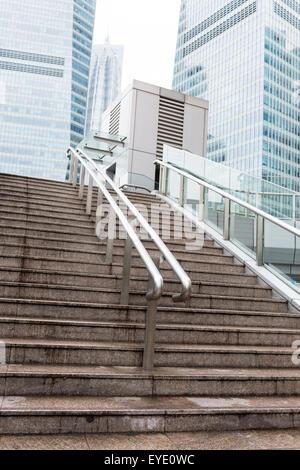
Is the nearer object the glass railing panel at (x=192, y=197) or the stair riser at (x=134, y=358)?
the stair riser at (x=134, y=358)

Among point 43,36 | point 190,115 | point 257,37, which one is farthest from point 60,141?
point 190,115

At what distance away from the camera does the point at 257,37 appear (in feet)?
294

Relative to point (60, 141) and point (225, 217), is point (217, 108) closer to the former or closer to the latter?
point (60, 141)

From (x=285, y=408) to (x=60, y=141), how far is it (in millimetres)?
100774

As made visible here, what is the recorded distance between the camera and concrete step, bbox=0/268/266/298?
3930 mm

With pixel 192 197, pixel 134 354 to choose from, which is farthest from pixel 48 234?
pixel 192 197

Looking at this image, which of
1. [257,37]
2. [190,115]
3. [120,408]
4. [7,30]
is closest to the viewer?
[120,408]

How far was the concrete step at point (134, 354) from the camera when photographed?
2818 mm

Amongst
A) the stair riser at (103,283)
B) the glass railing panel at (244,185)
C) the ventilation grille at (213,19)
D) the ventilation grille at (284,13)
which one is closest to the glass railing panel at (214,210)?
the glass railing panel at (244,185)

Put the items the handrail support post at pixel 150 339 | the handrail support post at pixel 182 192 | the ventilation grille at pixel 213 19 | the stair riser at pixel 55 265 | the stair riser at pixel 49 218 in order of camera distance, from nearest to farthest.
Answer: the handrail support post at pixel 150 339
the stair riser at pixel 55 265
the stair riser at pixel 49 218
the handrail support post at pixel 182 192
the ventilation grille at pixel 213 19

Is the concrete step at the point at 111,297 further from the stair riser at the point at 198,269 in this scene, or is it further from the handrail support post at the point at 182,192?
the handrail support post at the point at 182,192

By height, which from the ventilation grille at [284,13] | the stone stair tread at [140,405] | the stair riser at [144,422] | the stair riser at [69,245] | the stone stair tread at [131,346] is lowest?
the stair riser at [144,422]

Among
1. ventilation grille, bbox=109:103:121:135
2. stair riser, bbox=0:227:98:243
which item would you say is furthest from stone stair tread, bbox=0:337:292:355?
ventilation grille, bbox=109:103:121:135

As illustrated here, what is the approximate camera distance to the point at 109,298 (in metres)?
3.88
